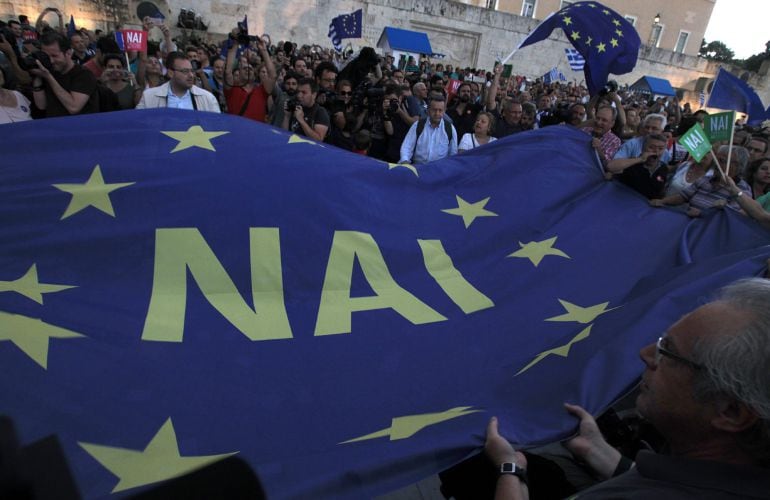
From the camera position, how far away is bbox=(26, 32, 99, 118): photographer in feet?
12.1

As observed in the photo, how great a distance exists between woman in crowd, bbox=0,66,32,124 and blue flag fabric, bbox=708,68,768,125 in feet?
25.0

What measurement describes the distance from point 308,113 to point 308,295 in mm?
2678

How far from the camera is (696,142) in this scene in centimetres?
313

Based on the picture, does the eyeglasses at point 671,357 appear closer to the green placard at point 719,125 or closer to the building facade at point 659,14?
the green placard at point 719,125

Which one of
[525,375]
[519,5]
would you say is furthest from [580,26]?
[519,5]

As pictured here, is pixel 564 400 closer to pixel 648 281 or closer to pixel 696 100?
pixel 648 281

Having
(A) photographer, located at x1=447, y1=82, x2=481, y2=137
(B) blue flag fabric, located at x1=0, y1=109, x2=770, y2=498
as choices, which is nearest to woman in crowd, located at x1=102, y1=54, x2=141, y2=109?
(B) blue flag fabric, located at x1=0, y1=109, x2=770, y2=498

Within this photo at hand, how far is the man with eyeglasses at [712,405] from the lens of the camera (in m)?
0.95

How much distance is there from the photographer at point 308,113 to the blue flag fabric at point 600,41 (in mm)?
2799

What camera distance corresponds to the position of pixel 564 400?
1831 mm

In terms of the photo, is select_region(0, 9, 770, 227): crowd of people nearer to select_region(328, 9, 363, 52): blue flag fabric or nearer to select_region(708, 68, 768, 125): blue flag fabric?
select_region(708, 68, 768, 125): blue flag fabric

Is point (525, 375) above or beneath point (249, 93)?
beneath

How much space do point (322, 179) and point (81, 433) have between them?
1869mm

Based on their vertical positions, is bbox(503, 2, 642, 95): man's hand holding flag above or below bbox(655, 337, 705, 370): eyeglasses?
above
